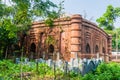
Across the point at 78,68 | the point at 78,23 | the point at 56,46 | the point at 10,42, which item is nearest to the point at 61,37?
the point at 56,46

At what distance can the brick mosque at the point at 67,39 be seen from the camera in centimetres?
1502

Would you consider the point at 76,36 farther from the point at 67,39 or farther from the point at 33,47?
the point at 33,47

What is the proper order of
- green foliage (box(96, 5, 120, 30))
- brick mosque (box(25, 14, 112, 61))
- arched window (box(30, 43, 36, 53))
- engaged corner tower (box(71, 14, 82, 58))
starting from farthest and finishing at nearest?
green foliage (box(96, 5, 120, 30)) < arched window (box(30, 43, 36, 53)) < brick mosque (box(25, 14, 112, 61)) < engaged corner tower (box(71, 14, 82, 58))

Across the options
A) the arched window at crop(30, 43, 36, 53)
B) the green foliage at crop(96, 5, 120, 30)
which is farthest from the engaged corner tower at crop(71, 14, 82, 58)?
the green foliage at crop(96, 5, 120, 30)

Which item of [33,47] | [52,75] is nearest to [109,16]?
[33,47]

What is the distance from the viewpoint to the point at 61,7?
9125 millimetres

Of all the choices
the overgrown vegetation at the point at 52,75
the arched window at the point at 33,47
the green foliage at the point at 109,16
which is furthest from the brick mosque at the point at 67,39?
the green foliage at the point at 109,16

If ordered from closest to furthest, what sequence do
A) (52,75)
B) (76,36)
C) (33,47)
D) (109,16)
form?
1. (52,75)
2. (76,36)
3. (33,47)
4. (109,16)

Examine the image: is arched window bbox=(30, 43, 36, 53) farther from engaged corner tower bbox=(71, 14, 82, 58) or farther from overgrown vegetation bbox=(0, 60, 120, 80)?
overgrown vegetation bbox=(0, 60, 120, 80)

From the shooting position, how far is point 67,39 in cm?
1567

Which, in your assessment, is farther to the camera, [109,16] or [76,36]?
[109,16]

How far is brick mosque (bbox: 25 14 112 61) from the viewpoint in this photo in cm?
1502

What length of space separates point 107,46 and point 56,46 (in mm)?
8680

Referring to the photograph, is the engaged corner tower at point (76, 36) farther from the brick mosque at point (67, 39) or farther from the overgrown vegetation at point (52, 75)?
the overgrown vegetation at point (52, 75)
